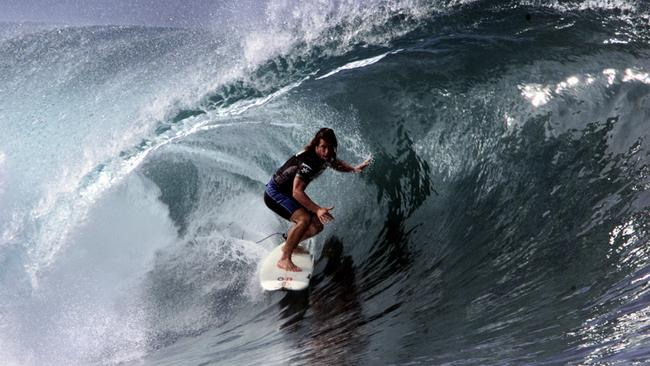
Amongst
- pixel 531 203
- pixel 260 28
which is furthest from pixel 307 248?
pixel 260 28

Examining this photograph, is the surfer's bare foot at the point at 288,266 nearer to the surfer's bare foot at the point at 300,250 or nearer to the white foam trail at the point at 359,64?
the surfer's bare foot at the point at 300,250

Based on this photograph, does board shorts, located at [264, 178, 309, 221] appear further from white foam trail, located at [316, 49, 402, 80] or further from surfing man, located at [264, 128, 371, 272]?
white foam trail, located at [316, 49, 402, 80]

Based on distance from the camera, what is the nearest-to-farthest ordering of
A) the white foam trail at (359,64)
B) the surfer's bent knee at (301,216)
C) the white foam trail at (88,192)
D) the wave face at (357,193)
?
the wave face at (357,193), the surfer's bent knee at (301,216), the white foam trail at (88,192), the white foam trail at (359,64)

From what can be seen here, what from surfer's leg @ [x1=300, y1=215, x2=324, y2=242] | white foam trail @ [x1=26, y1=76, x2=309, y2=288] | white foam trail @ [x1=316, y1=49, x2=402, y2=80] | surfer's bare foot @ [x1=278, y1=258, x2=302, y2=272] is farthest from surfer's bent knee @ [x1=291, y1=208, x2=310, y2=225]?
white foam trail @ [x1=316, y1=49, x2=402, y2=80]

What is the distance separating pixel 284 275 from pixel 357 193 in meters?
1.60

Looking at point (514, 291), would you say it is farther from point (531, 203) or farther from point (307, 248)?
point (307, 248)

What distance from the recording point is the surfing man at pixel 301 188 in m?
5.68

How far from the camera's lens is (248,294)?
6270 mm

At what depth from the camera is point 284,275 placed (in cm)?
614

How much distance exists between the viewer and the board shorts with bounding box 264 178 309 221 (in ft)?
19.6

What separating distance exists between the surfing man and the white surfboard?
0.06 meters

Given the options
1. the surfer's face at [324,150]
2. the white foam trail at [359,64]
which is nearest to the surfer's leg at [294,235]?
the surfer's face at [324,150]

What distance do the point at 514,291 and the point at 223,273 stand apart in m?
2.66

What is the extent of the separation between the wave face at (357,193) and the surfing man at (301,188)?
49cm
